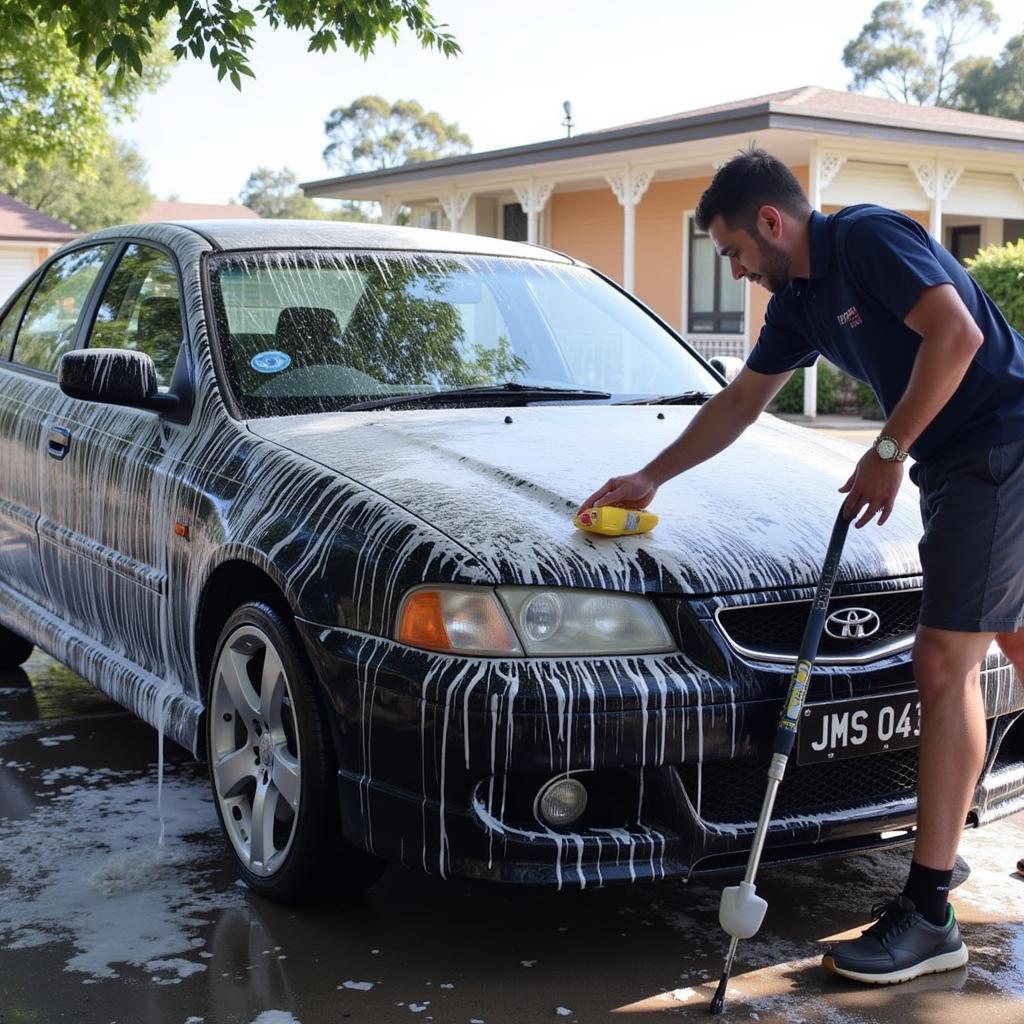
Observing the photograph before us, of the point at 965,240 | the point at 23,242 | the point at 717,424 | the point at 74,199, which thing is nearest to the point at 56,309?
the point at 717,424

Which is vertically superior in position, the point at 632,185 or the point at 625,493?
the point at 632,185

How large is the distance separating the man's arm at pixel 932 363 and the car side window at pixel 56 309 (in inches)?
124

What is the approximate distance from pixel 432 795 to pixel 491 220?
83.6 feet

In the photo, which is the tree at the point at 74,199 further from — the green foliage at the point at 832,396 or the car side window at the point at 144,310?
the car side window at the point at 144,310

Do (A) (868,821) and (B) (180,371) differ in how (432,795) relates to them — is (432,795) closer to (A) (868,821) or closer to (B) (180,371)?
(A) (868,821)

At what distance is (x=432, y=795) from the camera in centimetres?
299

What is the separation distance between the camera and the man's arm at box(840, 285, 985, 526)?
3.02 meters

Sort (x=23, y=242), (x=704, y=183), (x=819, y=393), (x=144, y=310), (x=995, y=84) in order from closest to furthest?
(x=144, y=310) < (x=819, y=393) < (x=704, y=183) < (x=23, y=242) < (x=995, y=84)

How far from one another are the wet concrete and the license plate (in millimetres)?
500

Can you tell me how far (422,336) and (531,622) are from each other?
62.6 inches

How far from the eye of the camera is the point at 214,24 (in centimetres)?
761

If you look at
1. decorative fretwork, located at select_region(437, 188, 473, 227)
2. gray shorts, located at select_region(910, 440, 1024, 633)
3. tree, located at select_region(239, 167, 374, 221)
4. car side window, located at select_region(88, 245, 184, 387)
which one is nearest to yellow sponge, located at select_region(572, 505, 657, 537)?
gray shorts, located at select_region(910, 440, 1024, 633)

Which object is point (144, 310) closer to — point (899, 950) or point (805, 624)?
point (805, 624)

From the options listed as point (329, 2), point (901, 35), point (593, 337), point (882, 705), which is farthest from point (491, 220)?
point (901, 35)
